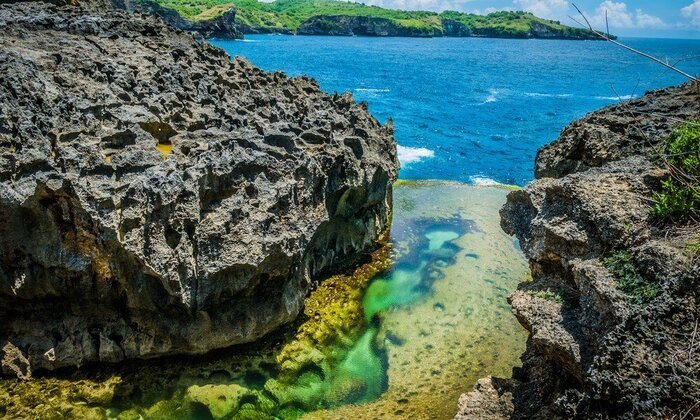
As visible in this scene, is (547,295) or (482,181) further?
(482,181)

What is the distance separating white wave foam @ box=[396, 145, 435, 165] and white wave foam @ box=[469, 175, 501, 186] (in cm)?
583

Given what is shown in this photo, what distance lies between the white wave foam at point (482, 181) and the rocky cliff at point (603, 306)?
20782 millimetres

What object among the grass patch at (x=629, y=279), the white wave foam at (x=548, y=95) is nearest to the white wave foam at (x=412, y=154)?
the grass patch at (x=629, y=279)

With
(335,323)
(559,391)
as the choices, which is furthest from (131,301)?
(559,391)

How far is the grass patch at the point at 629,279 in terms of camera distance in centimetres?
862

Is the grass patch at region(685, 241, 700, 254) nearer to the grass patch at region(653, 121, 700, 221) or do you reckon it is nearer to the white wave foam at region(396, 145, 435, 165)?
the grass patch at region(653, 121, 700, 221)

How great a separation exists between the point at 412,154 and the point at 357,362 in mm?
29729

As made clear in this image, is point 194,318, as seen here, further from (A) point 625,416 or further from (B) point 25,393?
(A) point 625,416

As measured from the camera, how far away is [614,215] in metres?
10.5

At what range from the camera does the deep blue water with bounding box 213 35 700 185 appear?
142 ft

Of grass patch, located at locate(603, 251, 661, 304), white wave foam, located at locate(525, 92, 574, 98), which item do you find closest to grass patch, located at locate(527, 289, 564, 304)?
grass patch, located at locate(603, 251, 661, 304)

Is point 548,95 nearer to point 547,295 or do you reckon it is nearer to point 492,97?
point 492,97

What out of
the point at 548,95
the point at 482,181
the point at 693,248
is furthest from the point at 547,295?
the point at 548,95

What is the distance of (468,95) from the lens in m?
74.2
